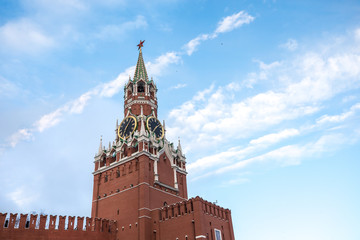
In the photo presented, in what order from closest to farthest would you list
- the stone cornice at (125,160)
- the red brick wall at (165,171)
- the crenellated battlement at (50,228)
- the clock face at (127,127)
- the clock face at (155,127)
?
1. the crenellated battlement at (50,228)
2. the stone cornice at (125,160)
3. the red brick wall at (165,171)
4. the clock face at (127,127)
5. the clock face at (155,127)

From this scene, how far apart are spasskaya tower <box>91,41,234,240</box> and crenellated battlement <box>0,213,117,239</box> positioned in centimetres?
352

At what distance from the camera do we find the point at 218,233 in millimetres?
44938

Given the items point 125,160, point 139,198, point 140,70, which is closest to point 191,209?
point 139,198

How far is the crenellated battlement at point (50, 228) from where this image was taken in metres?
39.6

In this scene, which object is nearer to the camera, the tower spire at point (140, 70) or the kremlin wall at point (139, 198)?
the kremlin wall at point (139, 198)

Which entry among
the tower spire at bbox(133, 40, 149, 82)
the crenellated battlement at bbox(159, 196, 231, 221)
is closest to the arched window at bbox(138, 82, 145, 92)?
the tower spire at bbox(133, 40, 149, 82)

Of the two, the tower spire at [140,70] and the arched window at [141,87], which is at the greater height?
the tower spire at [140,70]

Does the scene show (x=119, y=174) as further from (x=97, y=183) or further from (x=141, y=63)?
(x=141, y=63)

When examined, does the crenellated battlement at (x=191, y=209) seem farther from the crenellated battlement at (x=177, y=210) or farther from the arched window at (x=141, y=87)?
the arched window at (x=141, y=87)

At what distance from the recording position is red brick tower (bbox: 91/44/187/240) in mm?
48312

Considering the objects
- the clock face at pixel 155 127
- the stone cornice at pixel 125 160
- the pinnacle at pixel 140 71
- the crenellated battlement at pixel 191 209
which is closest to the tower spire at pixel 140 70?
the pinnacle at pixel 140 71

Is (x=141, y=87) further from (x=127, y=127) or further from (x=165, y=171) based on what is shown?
(x=165, y=171)

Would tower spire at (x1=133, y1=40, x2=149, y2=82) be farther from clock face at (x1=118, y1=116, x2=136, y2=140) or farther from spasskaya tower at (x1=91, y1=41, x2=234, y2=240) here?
clock face at (x1=118, y1=116, x2=136, y2=140)

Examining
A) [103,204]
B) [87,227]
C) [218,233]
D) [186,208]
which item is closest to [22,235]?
[87,227]
